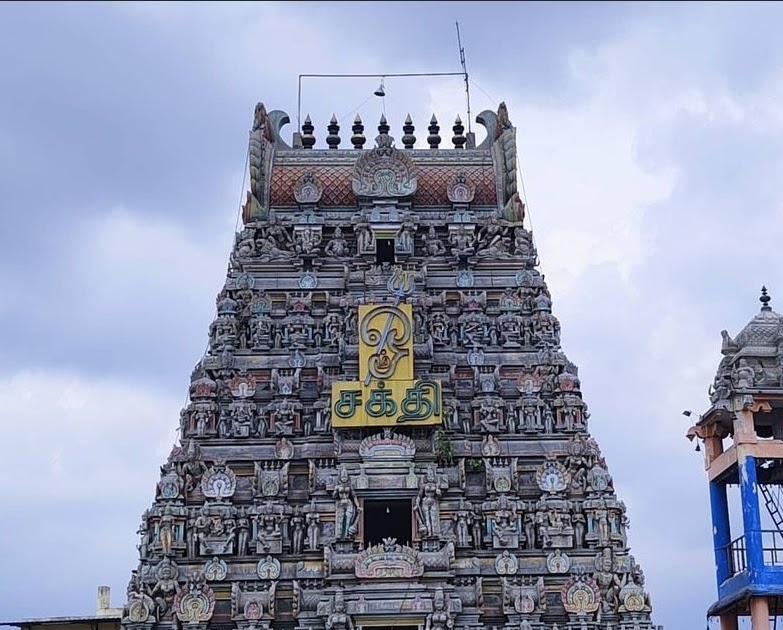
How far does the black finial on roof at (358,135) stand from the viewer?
5441 centimetres

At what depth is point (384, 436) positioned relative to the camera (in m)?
43.6

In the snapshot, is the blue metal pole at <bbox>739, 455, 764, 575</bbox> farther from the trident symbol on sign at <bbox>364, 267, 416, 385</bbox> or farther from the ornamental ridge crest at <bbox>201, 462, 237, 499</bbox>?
the ornamental ridge crest at <bbox>201, 462, 237, 499</bbox>

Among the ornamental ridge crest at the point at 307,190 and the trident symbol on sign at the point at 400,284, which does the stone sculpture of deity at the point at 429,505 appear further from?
the ornamental ridge crest at the point at 307,190

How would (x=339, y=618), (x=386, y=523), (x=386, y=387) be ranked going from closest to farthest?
(x=339, y=618) < (x=386, y=387) < (x=386, y=523)

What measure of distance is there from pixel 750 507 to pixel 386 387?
1160cm

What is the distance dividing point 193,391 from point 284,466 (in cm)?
406

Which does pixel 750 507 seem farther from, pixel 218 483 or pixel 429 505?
pixel 218 483

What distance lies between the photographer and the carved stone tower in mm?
Answer: 41594

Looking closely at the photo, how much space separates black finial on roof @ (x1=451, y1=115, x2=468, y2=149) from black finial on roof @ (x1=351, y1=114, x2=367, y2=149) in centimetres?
356

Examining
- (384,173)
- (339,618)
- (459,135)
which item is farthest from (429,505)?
(459,135)

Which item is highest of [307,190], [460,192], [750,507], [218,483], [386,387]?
A: [307,190]

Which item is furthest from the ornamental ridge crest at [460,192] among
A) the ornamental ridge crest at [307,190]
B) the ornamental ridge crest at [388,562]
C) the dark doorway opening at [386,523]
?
the ornamental ridge crest at [388,562]

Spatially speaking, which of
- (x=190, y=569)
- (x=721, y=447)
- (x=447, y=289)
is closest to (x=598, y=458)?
(x=721, y=447)

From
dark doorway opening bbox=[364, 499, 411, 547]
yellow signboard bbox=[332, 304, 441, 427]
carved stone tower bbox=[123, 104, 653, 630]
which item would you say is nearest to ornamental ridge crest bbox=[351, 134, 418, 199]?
carved stone tower bbox=[123, 104, 653, 630]
